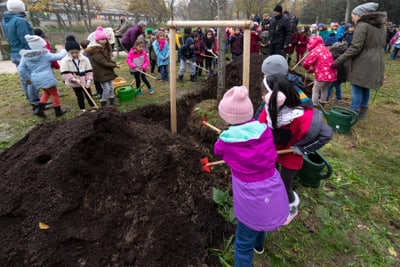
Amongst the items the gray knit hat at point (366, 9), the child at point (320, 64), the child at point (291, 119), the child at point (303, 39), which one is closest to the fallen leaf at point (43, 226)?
the child at point (291, 119)

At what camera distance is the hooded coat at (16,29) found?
16.6 feet

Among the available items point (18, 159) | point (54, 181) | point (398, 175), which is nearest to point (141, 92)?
point (18, 159)

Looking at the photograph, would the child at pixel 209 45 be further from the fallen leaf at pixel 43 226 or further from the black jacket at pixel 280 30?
the fallen leaf at pixel 43 226

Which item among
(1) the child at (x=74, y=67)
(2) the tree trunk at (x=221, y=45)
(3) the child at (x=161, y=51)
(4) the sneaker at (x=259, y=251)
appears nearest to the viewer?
(4) the sneaker at (x=259, y=251)

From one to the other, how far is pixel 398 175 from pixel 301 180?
1.55m

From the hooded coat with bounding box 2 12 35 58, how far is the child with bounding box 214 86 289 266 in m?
5.32

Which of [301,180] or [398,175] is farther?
[398,175]

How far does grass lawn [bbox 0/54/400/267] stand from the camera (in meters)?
2.28

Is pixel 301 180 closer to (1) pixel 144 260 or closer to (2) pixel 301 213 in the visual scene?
(2) pixel 301 213

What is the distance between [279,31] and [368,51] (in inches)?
142

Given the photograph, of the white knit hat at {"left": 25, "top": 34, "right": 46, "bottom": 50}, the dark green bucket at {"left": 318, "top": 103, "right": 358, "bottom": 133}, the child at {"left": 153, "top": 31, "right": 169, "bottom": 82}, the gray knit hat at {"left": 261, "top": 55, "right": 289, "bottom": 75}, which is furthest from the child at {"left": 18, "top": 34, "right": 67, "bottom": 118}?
the dark green bucket at {"left": 318, "top": 103, "right": 358, "bottom": 133}

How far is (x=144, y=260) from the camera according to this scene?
2.05m

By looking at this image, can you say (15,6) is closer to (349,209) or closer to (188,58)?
(188,58)

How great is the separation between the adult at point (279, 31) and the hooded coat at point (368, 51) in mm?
3330
